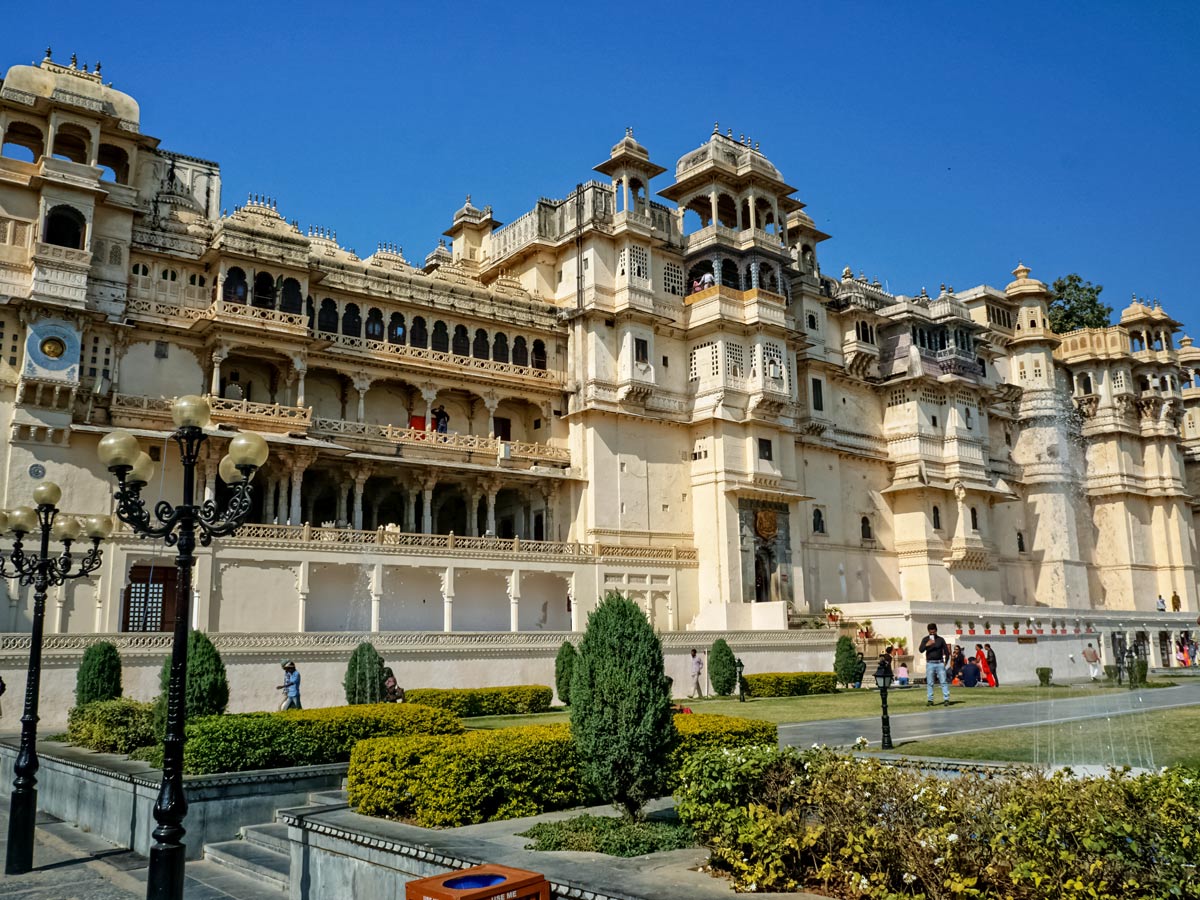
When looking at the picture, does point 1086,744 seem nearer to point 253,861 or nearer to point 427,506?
point 253,861

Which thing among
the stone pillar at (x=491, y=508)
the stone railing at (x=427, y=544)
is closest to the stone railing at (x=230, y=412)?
the stone railing at (x=427, y=544)

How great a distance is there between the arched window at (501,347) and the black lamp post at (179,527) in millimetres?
30275

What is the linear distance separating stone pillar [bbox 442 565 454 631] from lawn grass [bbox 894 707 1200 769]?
20.6 m

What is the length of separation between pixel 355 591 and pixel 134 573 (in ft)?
22.6

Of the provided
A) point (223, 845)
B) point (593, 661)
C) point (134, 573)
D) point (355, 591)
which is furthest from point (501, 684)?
point (593, 661)

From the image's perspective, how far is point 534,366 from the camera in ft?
142

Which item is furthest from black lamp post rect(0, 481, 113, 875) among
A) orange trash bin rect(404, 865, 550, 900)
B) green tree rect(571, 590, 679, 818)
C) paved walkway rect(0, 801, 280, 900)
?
orange trash bin rect(404, 865, 550, 900)

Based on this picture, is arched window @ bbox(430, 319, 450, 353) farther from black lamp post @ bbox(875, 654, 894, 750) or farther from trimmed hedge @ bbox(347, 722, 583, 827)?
trimmed hedge @ bbox(347, 722, 583, 827)

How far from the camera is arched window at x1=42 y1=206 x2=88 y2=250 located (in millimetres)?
31516

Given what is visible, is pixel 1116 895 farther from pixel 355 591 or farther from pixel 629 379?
pixel 629 379

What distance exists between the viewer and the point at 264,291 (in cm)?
3544

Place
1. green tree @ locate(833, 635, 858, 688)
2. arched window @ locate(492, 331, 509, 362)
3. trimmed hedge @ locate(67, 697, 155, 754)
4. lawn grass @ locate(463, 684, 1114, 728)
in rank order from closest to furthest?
trimmed hedge @ locate(67, 697, 155, 754), lawn grass @ locate(463, 684, 1114, 728), green tree @ locate(833, 635, 858, 688), arched window @ locate(492, 331, 509, 362)

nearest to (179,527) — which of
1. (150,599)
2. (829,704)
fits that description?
(829,704)

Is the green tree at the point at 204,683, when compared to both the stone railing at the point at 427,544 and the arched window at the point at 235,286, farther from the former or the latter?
the arched window at the point at 235,286
